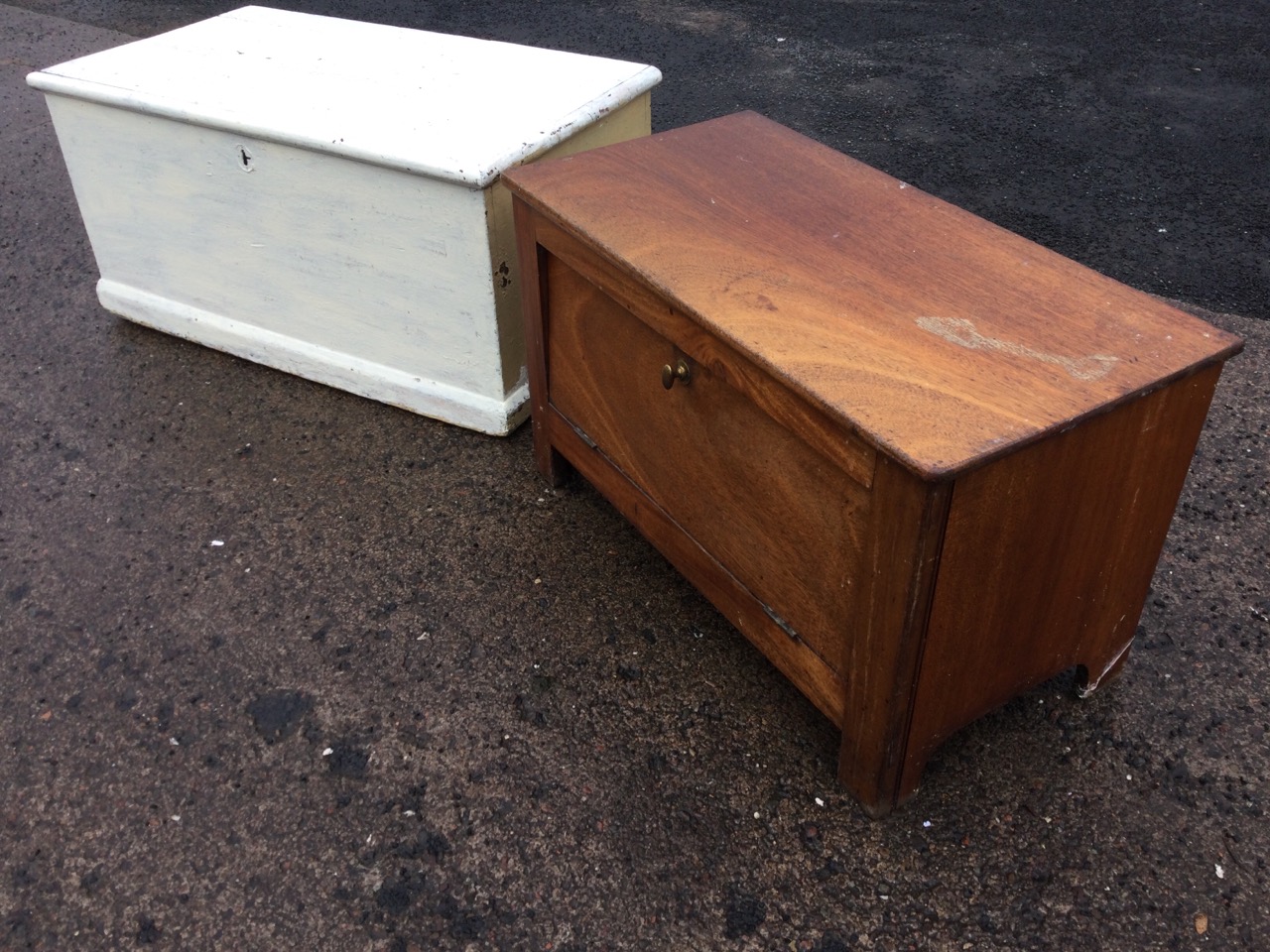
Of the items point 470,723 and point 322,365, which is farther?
point 322,365

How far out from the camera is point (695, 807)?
1562 millimetres

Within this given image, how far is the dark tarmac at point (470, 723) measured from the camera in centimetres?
144

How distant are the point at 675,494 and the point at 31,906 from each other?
3.39ft

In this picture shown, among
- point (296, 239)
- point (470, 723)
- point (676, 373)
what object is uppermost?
point (676, 373)

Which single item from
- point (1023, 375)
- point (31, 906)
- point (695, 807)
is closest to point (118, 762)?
point (31, 906)

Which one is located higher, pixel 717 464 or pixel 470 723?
pixel 717 464

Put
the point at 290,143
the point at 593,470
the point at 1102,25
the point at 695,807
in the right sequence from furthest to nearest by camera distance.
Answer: the point at 1102,25
the point at 290,143
the point at 593,470
the point at 695,807

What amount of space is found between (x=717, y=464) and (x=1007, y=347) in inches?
17.0

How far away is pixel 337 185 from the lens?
2.11 m

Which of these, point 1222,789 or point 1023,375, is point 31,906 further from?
point 1222,789

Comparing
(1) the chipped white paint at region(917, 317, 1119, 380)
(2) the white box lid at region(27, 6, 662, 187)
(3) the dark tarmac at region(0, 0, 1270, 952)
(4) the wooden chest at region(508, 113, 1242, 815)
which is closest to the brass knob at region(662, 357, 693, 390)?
(4) the wooden chest at region(508, 113, 1242, 815)

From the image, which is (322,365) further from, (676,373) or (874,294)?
(874,294)

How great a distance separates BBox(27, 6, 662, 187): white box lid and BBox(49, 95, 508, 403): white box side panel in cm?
5

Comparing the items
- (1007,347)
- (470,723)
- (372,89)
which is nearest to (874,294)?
(1007,347)
